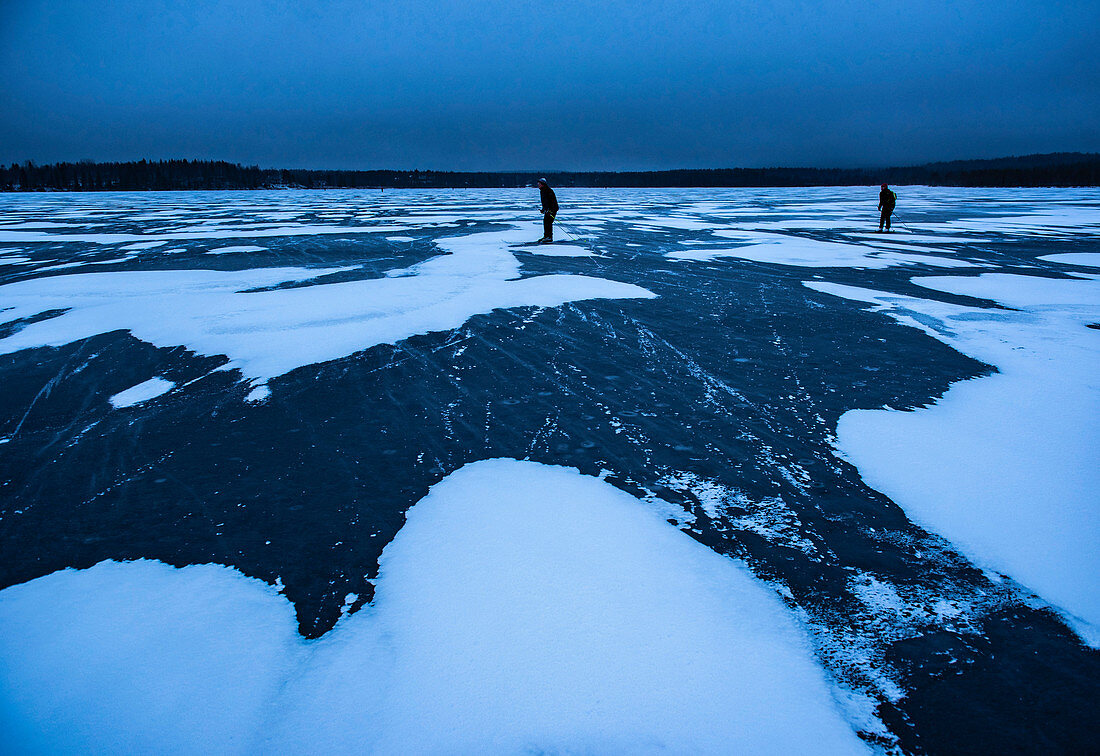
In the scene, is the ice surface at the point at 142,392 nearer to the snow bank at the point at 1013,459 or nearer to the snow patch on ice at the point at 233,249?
the snow bank at the point at 1013,459

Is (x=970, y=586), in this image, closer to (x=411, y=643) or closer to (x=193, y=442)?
(x=411, y=643)

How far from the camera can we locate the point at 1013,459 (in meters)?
3.09

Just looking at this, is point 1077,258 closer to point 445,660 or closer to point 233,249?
point 445,660

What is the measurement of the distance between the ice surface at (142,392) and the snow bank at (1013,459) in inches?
187

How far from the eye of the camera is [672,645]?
1899mm

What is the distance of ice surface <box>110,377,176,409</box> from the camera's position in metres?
4.10

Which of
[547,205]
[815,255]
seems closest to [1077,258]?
[815,255]

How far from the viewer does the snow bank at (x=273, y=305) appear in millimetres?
5324

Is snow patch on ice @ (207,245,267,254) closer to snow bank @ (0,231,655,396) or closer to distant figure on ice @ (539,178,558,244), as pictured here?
snow bank @ (0,231,655,396)

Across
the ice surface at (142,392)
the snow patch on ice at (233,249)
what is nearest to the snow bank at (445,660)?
the ice surface at (142,392)

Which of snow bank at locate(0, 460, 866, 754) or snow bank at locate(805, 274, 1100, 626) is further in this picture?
snow bank at locate(805, 274, 1100, 626)

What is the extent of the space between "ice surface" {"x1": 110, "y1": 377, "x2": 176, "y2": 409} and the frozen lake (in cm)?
3

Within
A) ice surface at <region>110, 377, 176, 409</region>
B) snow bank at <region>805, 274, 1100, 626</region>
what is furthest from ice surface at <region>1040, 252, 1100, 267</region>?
ice surface at <region>110, 377, 176, 409</region>

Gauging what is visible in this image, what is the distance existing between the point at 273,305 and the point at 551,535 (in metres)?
5.47
